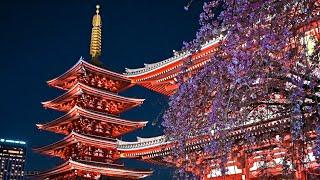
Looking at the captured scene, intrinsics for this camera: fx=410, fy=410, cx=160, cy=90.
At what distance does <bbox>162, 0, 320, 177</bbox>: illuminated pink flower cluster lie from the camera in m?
7.34

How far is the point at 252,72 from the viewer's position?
24.9 ft

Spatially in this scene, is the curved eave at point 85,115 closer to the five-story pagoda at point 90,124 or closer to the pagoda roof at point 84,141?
the five-story pagoda at point 90,124

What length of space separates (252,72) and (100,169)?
1951cm

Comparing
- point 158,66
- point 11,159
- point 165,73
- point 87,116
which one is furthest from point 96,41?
point 11,159

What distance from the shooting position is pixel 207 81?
8.65m

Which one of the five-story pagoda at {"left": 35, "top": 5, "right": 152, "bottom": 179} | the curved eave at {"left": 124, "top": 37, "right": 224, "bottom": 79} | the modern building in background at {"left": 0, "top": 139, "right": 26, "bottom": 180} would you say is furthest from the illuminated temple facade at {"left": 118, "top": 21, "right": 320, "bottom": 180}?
the modern building in background at {"left": 0, "top": 139, "right": 26, "bottom": 180}

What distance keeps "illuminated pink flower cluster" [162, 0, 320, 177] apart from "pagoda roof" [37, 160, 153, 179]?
1666 cm

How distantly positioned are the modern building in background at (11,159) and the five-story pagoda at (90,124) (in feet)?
334

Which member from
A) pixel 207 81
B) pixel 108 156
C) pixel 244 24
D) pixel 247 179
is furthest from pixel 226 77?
pixel 108 156

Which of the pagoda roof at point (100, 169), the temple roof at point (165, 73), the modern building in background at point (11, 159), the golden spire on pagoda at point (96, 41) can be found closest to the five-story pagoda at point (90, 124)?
the pagoda roof at point (100, 169)

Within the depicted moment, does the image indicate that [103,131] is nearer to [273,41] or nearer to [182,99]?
[182,99]

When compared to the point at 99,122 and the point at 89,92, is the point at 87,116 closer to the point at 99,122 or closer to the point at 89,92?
the point at 99,122

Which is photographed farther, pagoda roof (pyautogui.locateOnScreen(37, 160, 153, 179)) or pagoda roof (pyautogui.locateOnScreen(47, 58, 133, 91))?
pagoda roof (pyautogui.locateOnScreen(47, 58, 133, 91))

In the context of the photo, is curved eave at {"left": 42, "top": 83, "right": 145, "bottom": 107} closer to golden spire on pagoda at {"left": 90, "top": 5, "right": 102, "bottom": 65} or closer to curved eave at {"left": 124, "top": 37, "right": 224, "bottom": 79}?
curved eave at {"left": 124, "top": 37, "right": 224, "bottom": 79}
